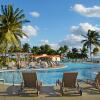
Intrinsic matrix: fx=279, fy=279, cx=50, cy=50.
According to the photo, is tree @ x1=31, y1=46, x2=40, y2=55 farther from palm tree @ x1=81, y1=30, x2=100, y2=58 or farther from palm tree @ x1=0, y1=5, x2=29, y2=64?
palm tree @ x1=0, y1=5, x2=29, y2=64

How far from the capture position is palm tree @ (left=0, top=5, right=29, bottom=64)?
1313 inches

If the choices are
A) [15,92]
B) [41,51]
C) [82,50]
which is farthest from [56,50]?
[15,92]

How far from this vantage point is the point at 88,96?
27.9 ft

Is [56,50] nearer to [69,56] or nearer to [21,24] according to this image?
[69,56]

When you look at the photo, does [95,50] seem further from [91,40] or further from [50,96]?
[50,96]

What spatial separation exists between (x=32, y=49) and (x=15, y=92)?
3121 inches

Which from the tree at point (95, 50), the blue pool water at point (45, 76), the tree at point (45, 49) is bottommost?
the blue pool water at point (45, 76)

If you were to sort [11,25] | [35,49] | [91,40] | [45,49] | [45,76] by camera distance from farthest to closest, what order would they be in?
[35,49]
[45,49]
[91,40]
[11,25]
[45,76]

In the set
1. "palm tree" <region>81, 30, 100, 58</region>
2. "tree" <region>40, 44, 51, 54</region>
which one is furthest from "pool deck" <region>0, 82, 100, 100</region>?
"tree" <region>40, 44, 51, 54</region>

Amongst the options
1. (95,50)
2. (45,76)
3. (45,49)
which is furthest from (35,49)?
(45,76)

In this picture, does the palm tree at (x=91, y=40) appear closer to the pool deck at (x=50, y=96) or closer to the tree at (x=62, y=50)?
the tree at (x=62, y=50)

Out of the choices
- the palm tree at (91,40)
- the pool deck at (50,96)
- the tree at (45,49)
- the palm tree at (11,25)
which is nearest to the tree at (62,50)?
the tree at (45,49)

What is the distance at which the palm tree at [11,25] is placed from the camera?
109 feet

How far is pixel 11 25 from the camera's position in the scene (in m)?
34.1
